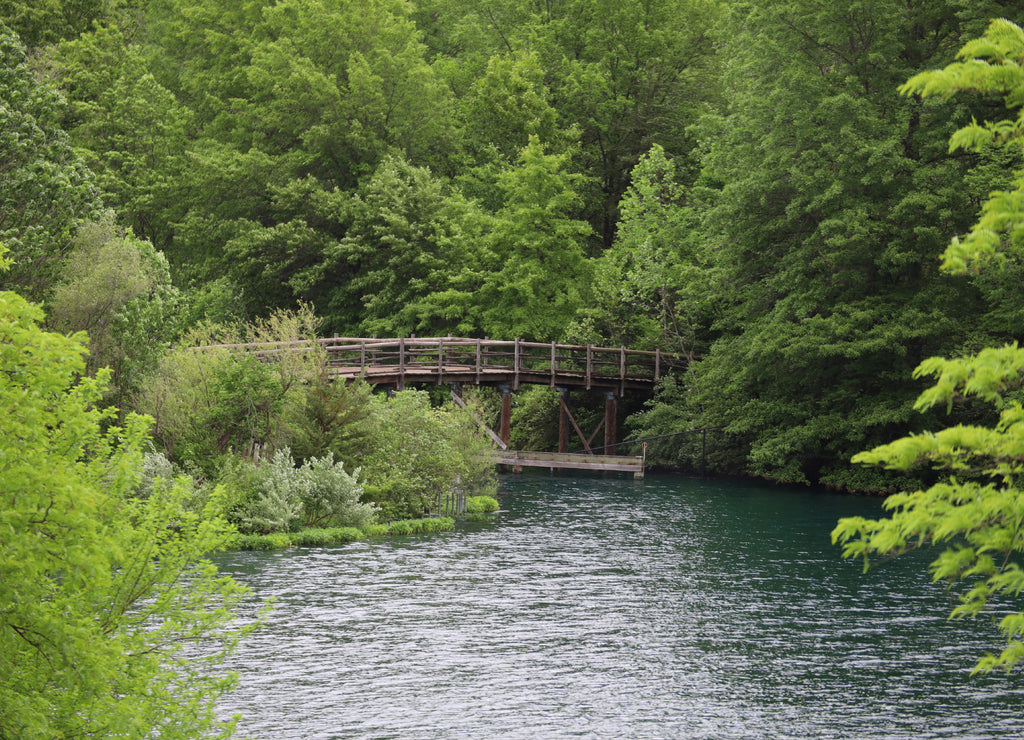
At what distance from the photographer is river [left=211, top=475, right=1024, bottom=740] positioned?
13383 millimetres

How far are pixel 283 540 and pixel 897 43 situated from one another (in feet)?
77.9

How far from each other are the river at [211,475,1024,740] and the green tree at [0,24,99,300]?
915cm

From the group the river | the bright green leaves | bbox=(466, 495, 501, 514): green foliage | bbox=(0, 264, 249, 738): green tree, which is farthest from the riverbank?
the bright green leaves

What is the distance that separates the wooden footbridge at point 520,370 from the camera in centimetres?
3916

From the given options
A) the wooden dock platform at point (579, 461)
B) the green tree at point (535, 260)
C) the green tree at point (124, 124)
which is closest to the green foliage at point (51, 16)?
the green tree at point (124, 124)

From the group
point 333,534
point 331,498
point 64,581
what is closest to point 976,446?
point 64,581

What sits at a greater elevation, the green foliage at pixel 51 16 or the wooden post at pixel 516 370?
the green foliage at pixel 51 16

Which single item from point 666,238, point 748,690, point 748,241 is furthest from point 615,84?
point 748,690

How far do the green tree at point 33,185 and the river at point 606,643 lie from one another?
30.0 feet

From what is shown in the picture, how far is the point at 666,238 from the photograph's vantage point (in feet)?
148

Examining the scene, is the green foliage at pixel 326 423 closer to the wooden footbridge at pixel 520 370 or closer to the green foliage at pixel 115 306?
the green foliage at pixel 115 306

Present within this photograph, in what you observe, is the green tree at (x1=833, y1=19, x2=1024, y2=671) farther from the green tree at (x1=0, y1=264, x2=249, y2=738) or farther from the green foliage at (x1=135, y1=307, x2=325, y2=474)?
the green foliage at (x1=135, y1=307, x2=325, y2=474)

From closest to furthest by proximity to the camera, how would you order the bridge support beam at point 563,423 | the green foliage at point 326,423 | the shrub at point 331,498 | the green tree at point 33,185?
the shrub at point 331,498 < the green tree at point 33,185 < the green foliage at point 326,423 < the bridge support beam at point 563,423

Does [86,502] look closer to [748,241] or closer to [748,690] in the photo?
[748,690]
